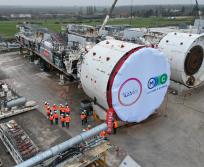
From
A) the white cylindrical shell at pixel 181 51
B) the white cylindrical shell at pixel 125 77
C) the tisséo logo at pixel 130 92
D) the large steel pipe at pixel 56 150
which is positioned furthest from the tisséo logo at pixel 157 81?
the large steel pipe at pixel 56 150

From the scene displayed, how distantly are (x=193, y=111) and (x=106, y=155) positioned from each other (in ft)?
25.9

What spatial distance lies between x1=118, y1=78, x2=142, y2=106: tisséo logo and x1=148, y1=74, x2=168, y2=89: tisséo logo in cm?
74

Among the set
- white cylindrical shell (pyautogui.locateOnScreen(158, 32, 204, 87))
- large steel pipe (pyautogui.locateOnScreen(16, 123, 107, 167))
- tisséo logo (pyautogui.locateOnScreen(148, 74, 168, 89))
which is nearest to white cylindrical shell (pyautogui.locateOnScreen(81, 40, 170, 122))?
tisséo logo (pyautogui.locateOnScreen(148, 74, 168, 89))

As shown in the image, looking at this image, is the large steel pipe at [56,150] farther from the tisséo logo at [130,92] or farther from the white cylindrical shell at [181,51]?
the white cylindrical shell at [181,51]

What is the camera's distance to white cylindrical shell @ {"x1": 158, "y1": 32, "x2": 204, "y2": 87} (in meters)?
18.7

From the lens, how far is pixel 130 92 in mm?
13625

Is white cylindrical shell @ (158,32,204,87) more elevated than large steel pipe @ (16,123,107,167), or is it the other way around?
white cylindrical shell @ (158,32,204,87)

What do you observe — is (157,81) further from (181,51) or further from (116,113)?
(181,51)

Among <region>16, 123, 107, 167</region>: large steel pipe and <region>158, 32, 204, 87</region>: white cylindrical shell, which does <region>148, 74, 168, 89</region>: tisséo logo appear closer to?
<region>158, 32, 204, 87</region>: white cylindrical shell

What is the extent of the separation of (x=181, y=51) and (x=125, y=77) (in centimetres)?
736

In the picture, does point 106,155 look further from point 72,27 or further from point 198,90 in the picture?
point 72,27

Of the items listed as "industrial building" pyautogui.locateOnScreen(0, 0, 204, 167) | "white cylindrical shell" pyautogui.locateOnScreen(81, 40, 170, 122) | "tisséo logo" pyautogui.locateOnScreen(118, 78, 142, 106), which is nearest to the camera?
"industrial building" pyautogui.locateOnScreen(0, 0, 204, 167)

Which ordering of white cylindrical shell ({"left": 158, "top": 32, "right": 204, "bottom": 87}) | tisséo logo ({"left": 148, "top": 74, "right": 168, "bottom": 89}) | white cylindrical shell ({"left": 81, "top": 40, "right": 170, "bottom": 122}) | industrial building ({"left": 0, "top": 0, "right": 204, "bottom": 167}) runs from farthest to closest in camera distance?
white cylindrical shell ({"left": 158, "top": 32, "right": 204, "bottom": 87})
tisséo logo ({"left": 148, "top": 74, "right": 168, "bottom": 89})
white cylindrical shell ({"left": 81, "top": 40, "right": 170, "bottom": 122})
industrial building ({"left": 0, "top": 0, "right": 204, "bottom": 167})

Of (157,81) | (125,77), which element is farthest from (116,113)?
(157,81)
